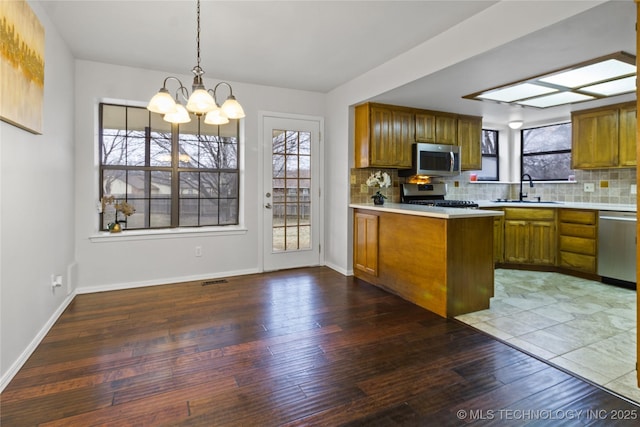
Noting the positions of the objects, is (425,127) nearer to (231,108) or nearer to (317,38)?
(317,38)

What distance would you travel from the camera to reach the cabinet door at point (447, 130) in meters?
4.62

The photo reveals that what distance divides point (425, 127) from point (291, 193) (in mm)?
1976

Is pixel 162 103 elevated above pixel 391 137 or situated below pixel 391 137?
below

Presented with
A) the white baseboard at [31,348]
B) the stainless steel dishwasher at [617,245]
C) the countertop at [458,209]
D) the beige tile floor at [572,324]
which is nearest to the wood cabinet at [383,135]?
the countertop at [458,209]

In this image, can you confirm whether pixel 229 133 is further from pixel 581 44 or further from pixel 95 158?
pixel 581 44

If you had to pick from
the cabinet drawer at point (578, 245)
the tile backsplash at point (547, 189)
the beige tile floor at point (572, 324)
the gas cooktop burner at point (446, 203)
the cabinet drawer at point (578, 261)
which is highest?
the tile backsplash at point (547, 189)

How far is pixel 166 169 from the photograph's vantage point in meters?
4.10

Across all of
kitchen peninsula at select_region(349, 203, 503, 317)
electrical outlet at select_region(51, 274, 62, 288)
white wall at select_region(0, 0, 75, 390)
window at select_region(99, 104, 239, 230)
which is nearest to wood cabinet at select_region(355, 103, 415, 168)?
kitchen peninsula at select_region(349, 203, 503, 317)

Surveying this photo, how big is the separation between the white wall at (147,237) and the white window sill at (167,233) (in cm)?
1

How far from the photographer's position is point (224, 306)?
3221 millimetres

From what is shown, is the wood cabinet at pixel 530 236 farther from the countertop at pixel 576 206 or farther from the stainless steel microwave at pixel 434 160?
the stainless steel microwave at pixel 434 160

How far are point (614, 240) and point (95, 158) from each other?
5.81 meters

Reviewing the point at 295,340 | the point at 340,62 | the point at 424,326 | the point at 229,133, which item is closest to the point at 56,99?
the point at 229,133

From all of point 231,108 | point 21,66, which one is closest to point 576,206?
point 231,108
